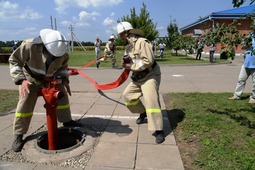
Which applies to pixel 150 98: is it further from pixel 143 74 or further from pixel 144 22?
pixel 144 22

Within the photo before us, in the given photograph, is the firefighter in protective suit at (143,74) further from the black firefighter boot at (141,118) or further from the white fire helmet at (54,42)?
the white fire helmet at (54,42)

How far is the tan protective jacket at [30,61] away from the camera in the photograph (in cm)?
340

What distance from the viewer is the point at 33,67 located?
3.50 meters

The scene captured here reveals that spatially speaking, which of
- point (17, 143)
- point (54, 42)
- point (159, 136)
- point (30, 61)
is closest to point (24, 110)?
point (17, 143)

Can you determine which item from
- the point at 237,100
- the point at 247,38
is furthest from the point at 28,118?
the point at 237,100

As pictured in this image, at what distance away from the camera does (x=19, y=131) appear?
371 cm

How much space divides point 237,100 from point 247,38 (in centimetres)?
359

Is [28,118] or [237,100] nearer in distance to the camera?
[28,118]

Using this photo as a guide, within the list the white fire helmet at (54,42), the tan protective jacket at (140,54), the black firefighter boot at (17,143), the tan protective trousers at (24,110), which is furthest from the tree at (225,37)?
the black firefighter boot at (17,143)

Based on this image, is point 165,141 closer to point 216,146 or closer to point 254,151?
point 216,146

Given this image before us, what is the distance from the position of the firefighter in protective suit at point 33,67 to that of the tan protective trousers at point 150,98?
1.18 metres

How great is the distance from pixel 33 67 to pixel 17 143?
1.16 meters

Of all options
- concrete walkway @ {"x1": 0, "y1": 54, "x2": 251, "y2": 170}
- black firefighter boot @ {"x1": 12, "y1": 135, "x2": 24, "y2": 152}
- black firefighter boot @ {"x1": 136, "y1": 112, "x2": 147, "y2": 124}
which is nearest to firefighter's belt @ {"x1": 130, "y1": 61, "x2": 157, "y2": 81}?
black firefighter boot @ {"x1": 136, "y1": 112, "x2": 147, "y2": 124}

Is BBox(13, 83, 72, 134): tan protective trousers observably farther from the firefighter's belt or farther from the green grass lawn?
→ the green grass lawn
